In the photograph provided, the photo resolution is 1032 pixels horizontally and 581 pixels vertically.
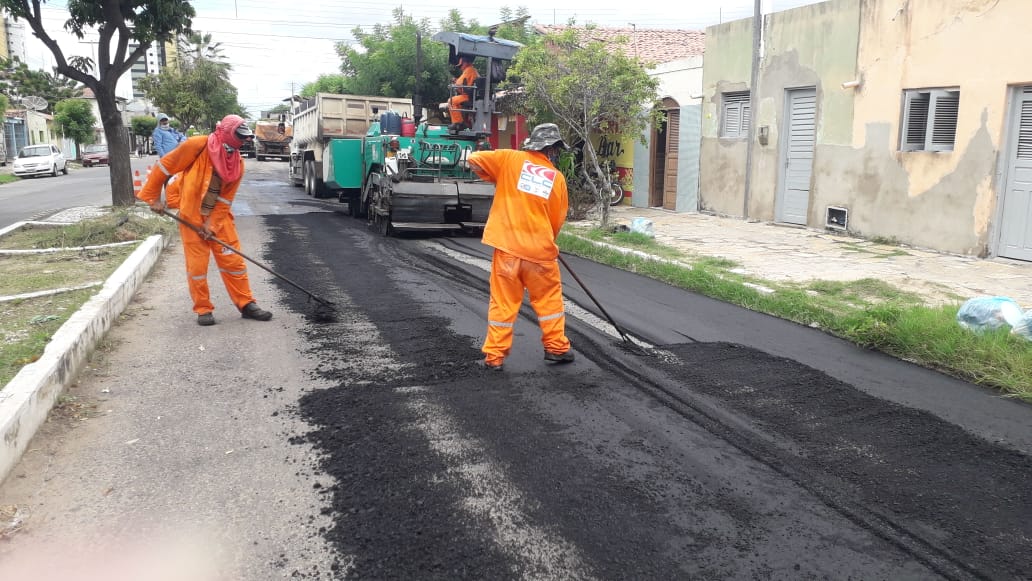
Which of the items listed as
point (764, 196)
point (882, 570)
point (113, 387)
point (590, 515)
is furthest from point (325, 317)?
point (764, 196)

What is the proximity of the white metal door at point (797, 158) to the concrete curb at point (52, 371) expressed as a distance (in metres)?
10.1

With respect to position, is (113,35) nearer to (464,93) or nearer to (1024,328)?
(464,93)

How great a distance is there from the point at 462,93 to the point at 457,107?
1.03 ft

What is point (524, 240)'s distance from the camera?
504 centimetres

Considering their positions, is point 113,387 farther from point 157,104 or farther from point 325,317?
point 157,104

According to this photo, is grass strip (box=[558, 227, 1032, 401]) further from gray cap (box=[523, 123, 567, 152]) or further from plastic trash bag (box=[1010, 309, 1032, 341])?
gray cap (box=[523, 123, 567, 152])

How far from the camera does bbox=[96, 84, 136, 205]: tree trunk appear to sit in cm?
1355

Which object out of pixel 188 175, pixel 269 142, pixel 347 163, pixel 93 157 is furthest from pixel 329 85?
pixel 188 175

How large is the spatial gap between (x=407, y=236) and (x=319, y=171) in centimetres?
687

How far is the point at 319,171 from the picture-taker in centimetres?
1797

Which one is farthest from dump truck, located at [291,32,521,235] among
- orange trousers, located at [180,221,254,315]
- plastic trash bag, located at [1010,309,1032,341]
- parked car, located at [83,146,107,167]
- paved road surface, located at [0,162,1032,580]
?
parked car, located at [83,146,107,167]

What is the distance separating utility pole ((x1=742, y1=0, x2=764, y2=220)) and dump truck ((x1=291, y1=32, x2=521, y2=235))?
4.08 m

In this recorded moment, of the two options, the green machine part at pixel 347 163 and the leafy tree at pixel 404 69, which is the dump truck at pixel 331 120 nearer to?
the green machine part at pixel 347 163

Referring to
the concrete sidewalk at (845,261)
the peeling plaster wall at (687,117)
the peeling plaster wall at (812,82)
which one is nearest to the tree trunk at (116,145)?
the concrete sidewalk at (845,261)
